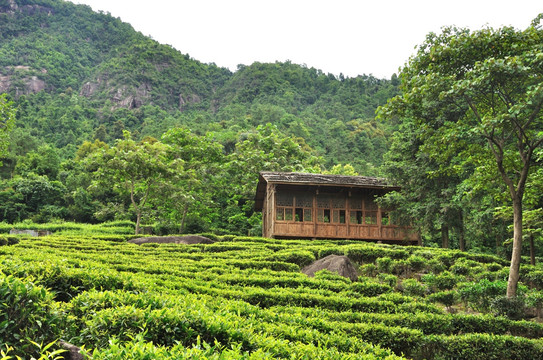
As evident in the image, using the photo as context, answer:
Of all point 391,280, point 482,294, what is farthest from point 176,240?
point 482,294

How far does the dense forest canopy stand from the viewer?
76.3ft

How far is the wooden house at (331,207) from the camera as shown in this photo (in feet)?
78.5

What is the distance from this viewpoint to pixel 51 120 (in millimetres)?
72188

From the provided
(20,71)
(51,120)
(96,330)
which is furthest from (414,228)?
(20,71)

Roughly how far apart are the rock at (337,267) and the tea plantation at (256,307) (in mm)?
415

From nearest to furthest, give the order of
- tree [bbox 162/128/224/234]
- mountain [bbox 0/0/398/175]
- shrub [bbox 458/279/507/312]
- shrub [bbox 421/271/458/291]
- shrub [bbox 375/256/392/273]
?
shrub [bbox 458/279/507/312] → shrub [bbox 421/271/458/291] → shrub [bbox 375/256/392/273] → tree [bbox 162/128/224/234] → mountain [bbox 0/0/398/175]

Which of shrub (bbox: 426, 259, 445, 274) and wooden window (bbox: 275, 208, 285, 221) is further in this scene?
wooden window (bbox: 275, 208, 285, 221)

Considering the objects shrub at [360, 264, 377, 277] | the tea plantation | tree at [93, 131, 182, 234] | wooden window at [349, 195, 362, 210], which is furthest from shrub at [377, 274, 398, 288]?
tree at [93, 131, 182, 234]

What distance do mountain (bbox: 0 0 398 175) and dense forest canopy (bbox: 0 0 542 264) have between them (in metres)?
0.37

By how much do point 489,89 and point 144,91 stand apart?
9744 centimetres

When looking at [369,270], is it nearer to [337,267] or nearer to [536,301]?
[337,267]

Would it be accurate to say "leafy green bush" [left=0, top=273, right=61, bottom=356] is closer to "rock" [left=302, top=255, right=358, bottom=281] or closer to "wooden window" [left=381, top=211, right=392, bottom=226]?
"rock" [left=302, top=255, right=358, bottom=281]

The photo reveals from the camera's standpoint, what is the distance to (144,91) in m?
99.6

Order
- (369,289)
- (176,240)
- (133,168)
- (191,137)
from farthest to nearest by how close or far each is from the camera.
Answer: (191,137) < (133,168) < (176,240) < (369,289)
